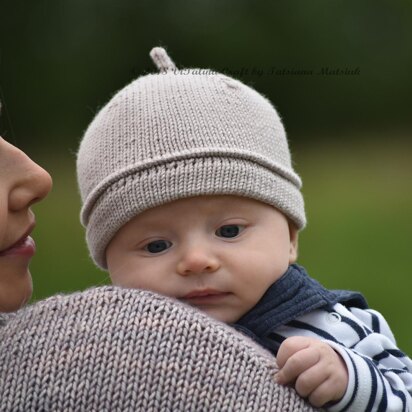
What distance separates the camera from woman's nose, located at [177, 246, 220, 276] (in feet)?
4.10

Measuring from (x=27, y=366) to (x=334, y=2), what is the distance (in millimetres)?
5062

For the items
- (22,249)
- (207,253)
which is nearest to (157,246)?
(207,253)

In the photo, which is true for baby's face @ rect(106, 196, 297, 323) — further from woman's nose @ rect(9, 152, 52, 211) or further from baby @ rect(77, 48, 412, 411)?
woman's nose @ rect(9, 152, 52, 211)

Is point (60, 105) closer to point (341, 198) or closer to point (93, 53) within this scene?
point (93, 53)

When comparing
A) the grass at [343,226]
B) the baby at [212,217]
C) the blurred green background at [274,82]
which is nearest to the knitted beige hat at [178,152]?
the baby at [212,217]

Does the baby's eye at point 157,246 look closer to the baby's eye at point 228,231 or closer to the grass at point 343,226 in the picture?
the baby's eye at point 228,231

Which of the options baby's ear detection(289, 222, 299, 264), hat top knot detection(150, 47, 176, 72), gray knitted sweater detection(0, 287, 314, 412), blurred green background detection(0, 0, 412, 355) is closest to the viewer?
gray knitted sweater detection(0, 287, 314, 412)

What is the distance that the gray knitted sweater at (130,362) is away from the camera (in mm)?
1044

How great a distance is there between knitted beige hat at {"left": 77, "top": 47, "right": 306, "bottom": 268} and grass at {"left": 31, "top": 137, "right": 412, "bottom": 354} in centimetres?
254

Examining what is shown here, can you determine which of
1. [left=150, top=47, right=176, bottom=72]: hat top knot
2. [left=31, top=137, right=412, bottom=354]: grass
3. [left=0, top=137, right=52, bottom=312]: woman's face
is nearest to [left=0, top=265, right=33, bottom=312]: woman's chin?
[left=0, top=137, right=52, bottom=312]: woman's face

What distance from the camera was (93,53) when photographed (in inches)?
221

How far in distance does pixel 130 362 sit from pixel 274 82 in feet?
14.9

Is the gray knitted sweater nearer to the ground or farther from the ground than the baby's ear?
farther from the ground

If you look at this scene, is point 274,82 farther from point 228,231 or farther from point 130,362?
point 130,362
